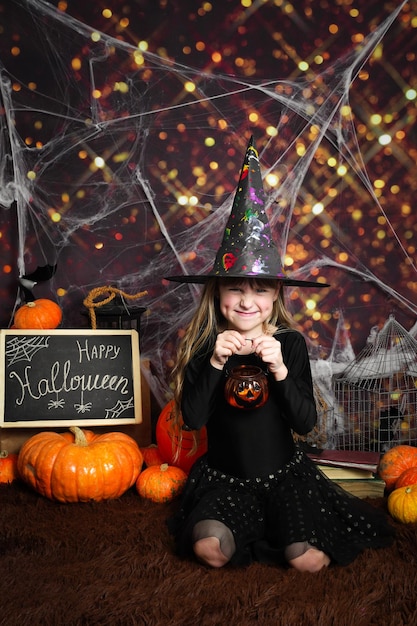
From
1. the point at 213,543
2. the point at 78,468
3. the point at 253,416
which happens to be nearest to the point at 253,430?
the point at 253,416

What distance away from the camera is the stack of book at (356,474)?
2.39m

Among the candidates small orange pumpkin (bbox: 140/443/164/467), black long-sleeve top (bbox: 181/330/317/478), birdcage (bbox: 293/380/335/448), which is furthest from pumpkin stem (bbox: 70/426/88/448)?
birdcage (bbox: 293/380/335/448)

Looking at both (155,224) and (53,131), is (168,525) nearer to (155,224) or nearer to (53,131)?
(155,224)

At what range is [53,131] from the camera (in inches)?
120

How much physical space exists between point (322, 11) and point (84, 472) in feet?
7.68

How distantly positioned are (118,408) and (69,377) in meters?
0.25

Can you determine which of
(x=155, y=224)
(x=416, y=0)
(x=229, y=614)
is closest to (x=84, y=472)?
(x=229, y=614)

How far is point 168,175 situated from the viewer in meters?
3.08

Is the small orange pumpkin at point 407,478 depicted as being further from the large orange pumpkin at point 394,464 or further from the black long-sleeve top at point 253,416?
the black long-sleeve top at point 253,416

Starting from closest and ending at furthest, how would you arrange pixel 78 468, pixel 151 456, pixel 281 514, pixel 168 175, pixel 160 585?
pixel 160 585 < pixel 281 514 < pixel 78 468 < pixel 151 456 < pixel 168 175

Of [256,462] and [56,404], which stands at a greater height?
[56,404]

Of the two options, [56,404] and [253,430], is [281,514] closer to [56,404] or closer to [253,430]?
[253,430]

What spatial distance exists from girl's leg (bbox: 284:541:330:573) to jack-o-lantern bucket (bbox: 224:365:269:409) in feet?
1.38

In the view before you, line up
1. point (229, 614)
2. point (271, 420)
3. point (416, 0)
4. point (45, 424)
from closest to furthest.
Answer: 1. point (229, 614)
2. point (271, 420)
3. point (45, 424)
4. point (416, 0)
